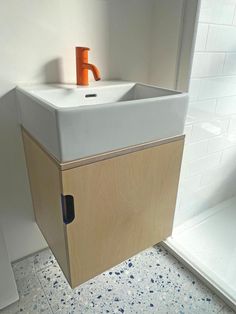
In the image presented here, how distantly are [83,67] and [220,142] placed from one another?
91cm

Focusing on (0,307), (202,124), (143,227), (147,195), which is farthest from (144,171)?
(0,307)

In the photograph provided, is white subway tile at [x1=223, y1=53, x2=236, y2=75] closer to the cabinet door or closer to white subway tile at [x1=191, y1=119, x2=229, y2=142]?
white subway tile at [x1=191, y1=119, x2=229, y2=142]

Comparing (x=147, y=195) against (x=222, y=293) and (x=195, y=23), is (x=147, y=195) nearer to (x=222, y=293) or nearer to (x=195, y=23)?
(x=222, y=293)

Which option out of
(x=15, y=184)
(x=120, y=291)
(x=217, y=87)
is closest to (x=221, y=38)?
(x=217, y=87)

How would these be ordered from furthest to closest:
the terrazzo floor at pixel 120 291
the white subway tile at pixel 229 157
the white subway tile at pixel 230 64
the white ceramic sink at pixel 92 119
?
the white subway tile at pixel 229 157 < the white subway tile at pixel 230 64 < the terrazzo floor at pixel 120 291 < the white ceramic sink at pixel 92 119

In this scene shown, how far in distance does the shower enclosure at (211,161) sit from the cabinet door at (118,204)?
1.20 ft

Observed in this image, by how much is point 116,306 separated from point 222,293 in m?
0.49

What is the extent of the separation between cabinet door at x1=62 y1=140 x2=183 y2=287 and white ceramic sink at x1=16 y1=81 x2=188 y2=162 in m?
0.06

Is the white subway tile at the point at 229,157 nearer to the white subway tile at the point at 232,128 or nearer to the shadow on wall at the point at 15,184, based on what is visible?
the white subway tile at the point at 232,128

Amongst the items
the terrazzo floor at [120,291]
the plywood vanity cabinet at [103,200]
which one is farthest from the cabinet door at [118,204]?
the terrazzo floor at [120,291]

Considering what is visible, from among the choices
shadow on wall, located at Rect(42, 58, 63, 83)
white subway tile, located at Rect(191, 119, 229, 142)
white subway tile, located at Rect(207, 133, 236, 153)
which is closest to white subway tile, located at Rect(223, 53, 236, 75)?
white subway tile, located at Rect(191, 119, 229, 142)

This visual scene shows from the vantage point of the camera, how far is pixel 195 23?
1003 millimetres

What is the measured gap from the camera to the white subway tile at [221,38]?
3.51 ft

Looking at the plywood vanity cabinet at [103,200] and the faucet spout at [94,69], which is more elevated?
the faucet spout at [94,69]
